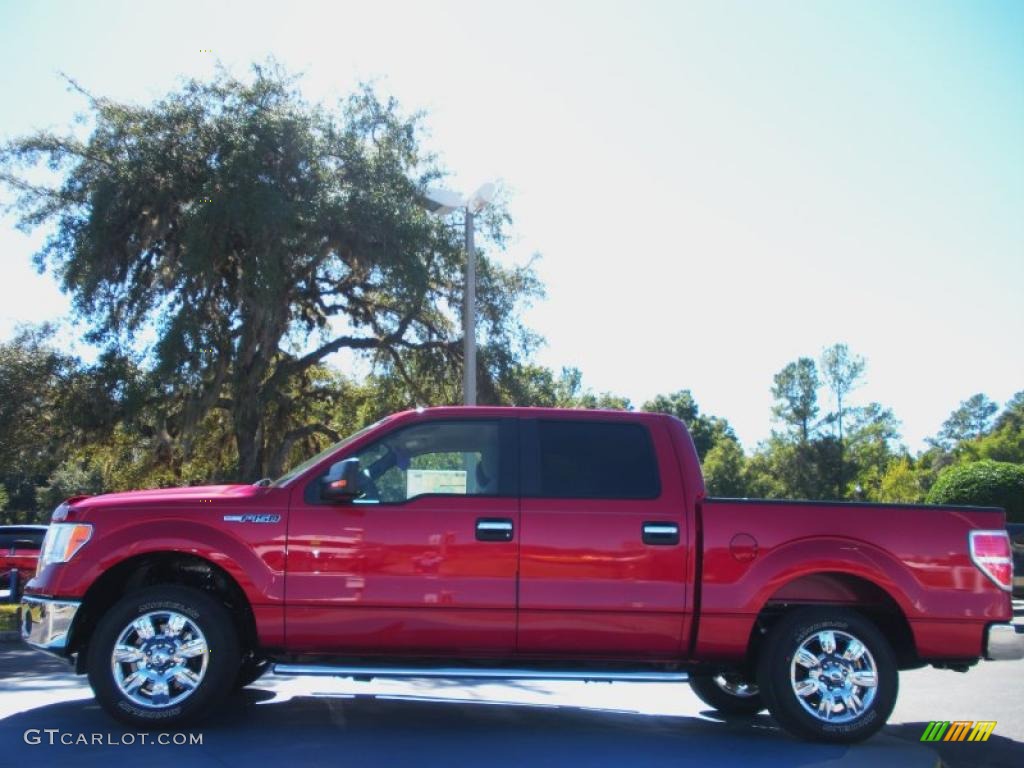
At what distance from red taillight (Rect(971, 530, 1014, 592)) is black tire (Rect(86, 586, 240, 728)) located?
4599mm

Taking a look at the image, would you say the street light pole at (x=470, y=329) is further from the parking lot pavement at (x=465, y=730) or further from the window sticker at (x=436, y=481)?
the window sticker at (x=436, y=481)

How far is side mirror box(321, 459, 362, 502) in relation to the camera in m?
6.15

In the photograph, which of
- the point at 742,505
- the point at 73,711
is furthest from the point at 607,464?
the point at 73,711

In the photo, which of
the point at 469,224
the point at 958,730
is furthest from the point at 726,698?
the point at 469,224

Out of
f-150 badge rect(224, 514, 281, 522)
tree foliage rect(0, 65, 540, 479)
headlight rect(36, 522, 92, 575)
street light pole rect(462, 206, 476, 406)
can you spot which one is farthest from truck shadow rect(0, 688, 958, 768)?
tree foliage rect(0, 65, 540, 479)

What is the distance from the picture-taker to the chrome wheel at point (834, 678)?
627 centimetres

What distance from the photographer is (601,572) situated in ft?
20.3

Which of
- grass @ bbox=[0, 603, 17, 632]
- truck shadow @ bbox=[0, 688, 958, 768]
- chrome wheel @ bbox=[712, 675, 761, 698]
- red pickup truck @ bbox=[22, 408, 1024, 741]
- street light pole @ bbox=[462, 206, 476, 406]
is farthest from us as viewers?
street light pole @ bbox=[462, 206, 476, 406]

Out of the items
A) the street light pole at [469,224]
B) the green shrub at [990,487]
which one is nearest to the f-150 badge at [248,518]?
the street light pole at [469,224]

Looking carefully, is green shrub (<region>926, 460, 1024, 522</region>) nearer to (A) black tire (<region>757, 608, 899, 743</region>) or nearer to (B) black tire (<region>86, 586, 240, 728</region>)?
(A) black tire (<region>757, 608, 899, 743</region>)

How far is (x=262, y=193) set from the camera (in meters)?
17.8

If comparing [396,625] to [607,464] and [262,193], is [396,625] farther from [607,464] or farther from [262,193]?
[262,193]

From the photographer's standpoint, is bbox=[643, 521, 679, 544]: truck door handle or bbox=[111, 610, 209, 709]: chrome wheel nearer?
bbox=[111, 610, 209, 709]: chrome wheel

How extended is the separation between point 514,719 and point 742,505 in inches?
86.6
